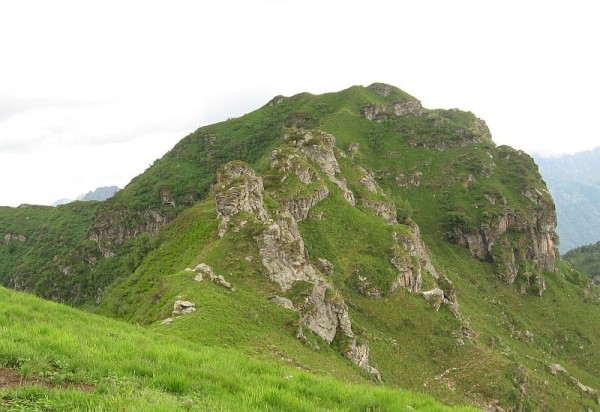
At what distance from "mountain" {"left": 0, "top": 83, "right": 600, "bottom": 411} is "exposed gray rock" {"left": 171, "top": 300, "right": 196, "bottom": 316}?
19cm

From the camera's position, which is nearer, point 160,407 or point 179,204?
point 160,407

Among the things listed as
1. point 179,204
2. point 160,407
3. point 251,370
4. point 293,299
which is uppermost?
point 179,204

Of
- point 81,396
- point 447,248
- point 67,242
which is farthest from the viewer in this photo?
point 67,242

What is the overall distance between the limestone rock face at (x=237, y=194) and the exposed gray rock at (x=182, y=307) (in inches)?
711

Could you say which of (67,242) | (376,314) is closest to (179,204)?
(67,242)

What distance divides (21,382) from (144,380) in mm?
2755

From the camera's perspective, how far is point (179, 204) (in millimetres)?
154375

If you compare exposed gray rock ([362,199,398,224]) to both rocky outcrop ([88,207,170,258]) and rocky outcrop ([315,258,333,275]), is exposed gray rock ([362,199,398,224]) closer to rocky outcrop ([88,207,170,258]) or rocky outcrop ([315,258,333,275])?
rocky outcrop ([315,258,333,275])

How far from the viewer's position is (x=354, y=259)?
7612 centimetres

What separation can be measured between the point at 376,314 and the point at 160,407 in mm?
64560

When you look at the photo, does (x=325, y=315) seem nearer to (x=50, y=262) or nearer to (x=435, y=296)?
(x=435, y=296)

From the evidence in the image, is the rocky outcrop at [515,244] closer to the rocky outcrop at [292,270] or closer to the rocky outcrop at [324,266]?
the rocky outcrop at [324,266]

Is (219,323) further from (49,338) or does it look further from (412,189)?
(412,189)

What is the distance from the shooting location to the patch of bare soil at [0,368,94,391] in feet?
31.9
